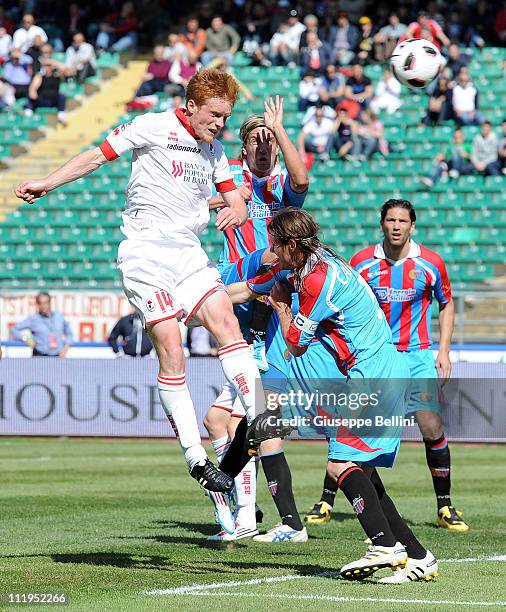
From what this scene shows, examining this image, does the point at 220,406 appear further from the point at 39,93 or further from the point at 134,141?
the point at 39,93

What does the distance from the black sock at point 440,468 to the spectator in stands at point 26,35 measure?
858 inches

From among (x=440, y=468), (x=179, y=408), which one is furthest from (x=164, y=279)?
(x=440, y=468)

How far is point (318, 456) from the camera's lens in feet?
54.4

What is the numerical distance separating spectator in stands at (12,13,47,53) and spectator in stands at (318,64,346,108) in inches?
290

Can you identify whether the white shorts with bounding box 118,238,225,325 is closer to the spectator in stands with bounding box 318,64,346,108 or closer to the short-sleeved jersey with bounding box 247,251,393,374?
the short-sleeved jersey with bounding box 247,251,393,374

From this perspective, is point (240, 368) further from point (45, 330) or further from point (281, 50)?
point (281, 50)

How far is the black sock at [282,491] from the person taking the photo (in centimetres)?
892

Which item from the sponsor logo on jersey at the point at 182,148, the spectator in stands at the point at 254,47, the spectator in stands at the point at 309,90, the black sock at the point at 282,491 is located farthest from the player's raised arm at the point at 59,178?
the spectator in stands at the point at 254,47

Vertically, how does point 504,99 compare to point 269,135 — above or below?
above

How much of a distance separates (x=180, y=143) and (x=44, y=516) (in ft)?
12.3

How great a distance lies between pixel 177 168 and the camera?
775 centimetres

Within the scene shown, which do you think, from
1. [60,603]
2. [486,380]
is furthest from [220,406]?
[486,380]

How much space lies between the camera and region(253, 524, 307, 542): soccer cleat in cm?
883

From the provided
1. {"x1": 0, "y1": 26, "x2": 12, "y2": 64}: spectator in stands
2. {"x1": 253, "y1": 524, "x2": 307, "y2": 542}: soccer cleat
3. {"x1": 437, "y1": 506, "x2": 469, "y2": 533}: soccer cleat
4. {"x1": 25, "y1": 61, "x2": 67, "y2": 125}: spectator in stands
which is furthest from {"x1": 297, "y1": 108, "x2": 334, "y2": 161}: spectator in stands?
{"x1": 253, "y1": 524, "x2": 307, "y2": 542}: soccer cleat
